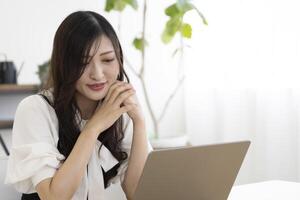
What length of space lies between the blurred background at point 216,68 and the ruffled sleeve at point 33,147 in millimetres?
1615

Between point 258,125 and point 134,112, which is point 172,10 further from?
point 134,112

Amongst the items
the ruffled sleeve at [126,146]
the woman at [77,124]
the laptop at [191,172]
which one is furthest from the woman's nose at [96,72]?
the laptop at [191,172]

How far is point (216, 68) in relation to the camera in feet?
10.3

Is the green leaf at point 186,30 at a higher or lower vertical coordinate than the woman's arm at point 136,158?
higher

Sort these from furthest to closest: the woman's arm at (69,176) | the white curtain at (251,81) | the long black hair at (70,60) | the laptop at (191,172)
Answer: the white curtain at (251,81), the long black hair at (70,60), the woman's arm at (69,176), the laptop at (191,172)

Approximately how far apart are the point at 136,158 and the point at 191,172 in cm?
44

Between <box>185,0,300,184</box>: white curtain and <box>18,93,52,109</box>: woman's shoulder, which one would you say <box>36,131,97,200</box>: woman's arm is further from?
<box>185,0,300,184</box>: white curtain

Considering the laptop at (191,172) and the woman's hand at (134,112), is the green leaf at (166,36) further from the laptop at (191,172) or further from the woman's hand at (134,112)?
the laptop at (191,172)

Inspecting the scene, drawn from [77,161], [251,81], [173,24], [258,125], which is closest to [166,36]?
[173,24]

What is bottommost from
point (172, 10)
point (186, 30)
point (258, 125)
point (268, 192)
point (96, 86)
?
point (258, 125)

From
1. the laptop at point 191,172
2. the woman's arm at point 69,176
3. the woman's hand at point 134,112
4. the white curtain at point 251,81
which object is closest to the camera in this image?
the laptop at point 191,172

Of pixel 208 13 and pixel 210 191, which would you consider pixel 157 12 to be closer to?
pixel 208 13

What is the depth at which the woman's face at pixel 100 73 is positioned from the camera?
4.34 ft

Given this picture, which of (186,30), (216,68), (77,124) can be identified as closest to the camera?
(77,124)
